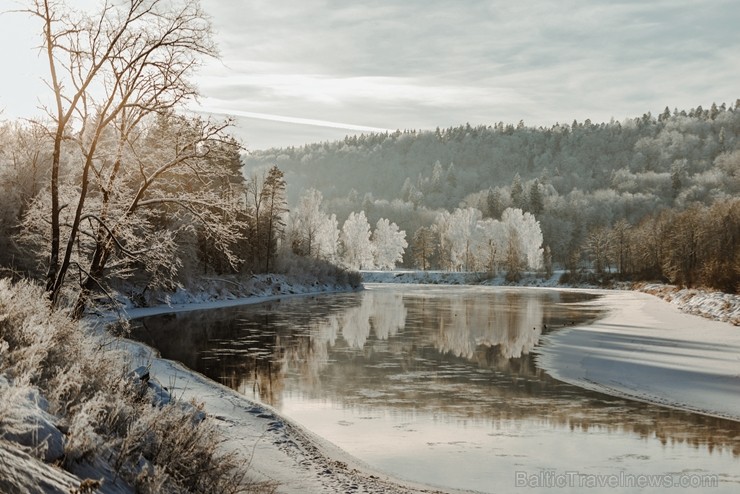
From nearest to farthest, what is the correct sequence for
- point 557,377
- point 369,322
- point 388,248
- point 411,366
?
point 557,377
point 411,366
point 369,322
point 388,248

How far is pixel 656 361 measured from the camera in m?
24.2

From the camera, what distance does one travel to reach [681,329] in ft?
116

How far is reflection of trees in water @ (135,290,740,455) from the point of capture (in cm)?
1588

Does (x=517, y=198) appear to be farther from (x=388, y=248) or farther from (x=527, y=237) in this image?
(x=388, y=248)

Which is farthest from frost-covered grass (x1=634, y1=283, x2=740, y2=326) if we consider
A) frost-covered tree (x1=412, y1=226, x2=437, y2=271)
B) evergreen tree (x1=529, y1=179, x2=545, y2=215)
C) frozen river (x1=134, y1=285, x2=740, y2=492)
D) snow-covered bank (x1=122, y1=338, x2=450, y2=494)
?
evergreen tree (x1=529, y1=179, x2=545, y2=215)

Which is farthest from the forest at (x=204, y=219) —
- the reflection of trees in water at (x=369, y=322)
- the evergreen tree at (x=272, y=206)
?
the reflection of trees in water at (x=369, y=322)

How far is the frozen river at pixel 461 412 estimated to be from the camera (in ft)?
38.7

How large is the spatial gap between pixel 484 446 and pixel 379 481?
11.0ft

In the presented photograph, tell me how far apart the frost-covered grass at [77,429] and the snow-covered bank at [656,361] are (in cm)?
1428

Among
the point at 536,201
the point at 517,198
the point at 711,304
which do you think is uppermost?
the point at 517,198

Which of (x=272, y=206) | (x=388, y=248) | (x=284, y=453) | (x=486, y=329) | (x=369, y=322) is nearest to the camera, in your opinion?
(x=284, y=453)

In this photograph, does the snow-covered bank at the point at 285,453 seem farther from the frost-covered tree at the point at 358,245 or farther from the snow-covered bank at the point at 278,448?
the frost-covered tree at the point at 358,245

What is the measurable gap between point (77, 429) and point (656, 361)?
23.2 m

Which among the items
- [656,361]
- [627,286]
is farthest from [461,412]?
[627,286]
